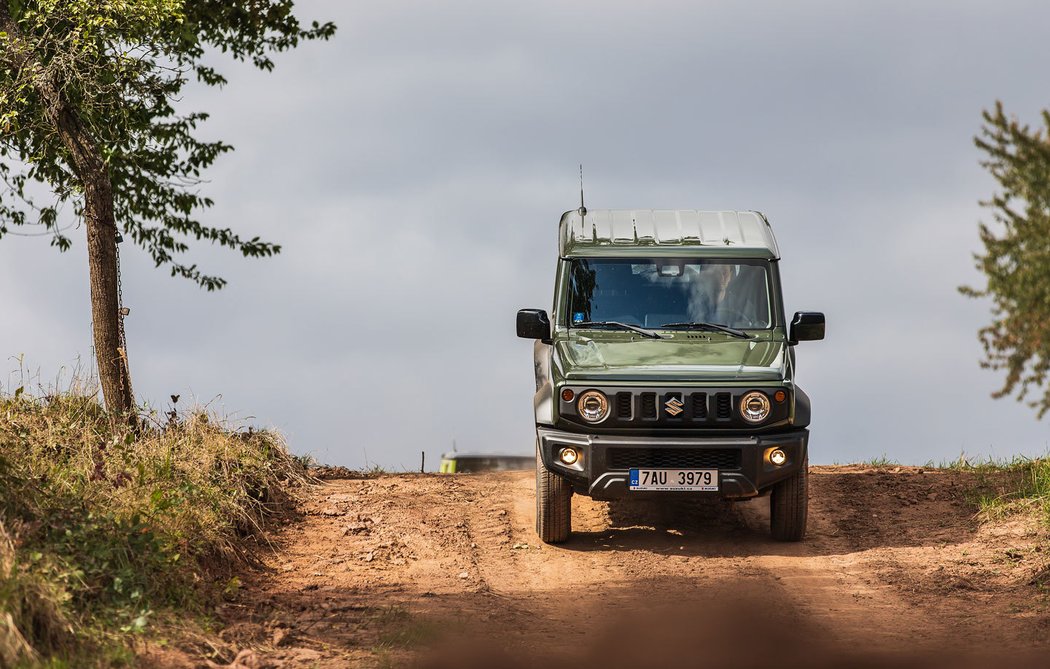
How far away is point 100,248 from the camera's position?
581 inches

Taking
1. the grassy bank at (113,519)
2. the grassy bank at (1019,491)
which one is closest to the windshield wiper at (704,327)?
the grassy bank at (1019,491)

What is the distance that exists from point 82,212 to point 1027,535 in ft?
40.1

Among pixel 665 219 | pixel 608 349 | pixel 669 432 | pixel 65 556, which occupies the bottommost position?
pixel 65 556

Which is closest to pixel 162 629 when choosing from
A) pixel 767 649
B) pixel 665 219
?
pixel 767 649

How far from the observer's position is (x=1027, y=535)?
11.7m

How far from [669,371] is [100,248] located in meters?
8.26

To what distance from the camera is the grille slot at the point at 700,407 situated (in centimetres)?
1030

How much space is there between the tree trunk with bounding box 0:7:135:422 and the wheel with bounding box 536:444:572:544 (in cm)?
631

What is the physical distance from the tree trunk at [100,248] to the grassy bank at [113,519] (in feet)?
2.43

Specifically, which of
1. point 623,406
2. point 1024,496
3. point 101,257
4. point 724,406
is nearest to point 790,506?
point 724,406

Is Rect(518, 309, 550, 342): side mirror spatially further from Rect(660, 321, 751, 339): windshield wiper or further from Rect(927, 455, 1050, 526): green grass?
Rect(927, 455, 1050, 526): green grass

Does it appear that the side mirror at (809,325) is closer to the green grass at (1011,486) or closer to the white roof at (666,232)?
the white roof at (666,232)

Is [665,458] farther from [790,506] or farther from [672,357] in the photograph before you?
[790,506]

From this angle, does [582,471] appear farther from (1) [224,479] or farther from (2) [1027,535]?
(2) [1027,535]
